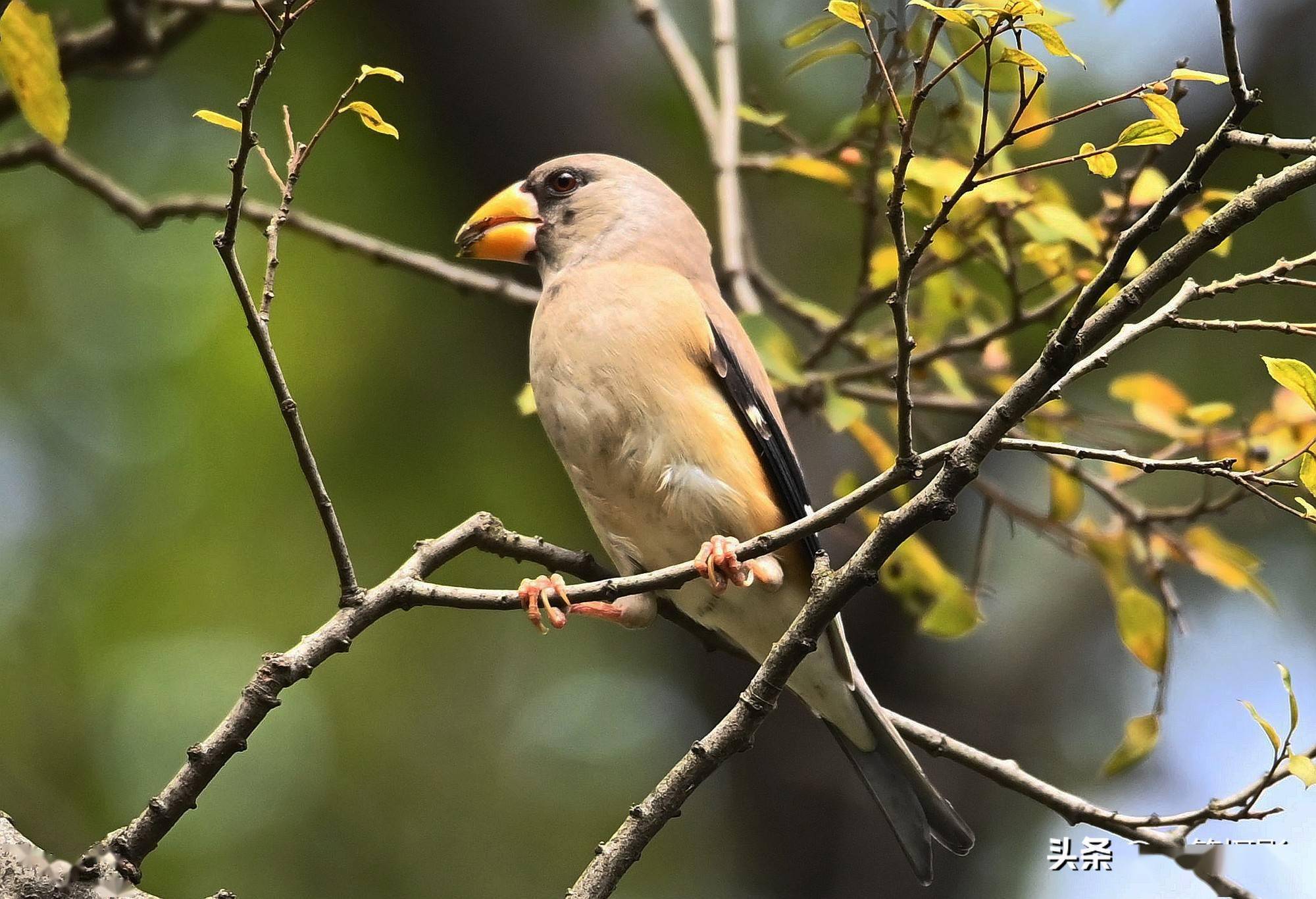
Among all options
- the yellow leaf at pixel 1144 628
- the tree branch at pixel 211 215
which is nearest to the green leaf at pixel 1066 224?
the yellow leaf at pixel 1144 628

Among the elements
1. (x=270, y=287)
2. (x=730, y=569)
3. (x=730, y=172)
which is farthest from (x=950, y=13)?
(x=730, y=172)

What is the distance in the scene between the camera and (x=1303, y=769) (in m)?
2.56

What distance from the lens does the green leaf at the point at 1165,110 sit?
2.07m

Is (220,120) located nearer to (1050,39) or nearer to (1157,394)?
(1050,39)

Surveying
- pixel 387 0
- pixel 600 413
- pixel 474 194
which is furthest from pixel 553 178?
pixel 387 0

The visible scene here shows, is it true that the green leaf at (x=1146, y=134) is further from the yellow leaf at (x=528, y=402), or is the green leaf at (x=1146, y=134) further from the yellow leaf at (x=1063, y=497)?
the yellow leaf at (x=1063, y=497)

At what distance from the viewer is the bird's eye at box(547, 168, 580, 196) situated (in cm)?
433

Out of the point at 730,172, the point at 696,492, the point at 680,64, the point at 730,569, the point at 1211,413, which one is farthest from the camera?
the point at 680,64

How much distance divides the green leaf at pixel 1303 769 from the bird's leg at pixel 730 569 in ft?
3.73

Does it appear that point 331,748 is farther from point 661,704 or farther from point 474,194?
point 474,194

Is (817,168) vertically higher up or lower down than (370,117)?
higher up

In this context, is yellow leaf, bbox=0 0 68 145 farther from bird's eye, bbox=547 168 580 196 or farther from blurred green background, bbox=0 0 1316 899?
blurred green background, bbox=0 0 1316 899

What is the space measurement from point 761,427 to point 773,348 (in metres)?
0.41

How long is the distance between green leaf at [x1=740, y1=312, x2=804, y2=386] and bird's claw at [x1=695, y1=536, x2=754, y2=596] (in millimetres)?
715
